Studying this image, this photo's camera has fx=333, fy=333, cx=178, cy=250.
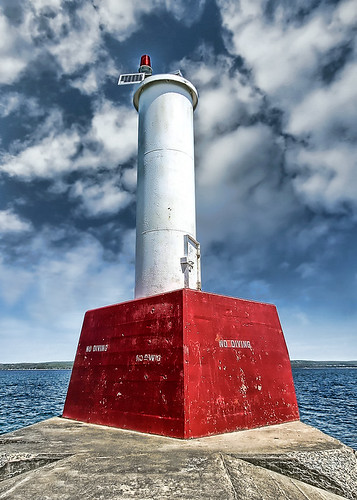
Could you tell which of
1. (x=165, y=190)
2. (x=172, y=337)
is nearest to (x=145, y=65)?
(x=165, y=190)

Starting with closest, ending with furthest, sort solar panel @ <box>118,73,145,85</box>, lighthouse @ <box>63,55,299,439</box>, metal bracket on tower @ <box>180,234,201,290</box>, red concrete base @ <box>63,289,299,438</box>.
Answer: red concrete base @ <box>63,289,299,438</box>, lighthouse @ <box>63,55,299,439</box>, metal bracket on tower @ <box>180,234,201,290</box>, solar panel @ <box>118,73,145,85</box>

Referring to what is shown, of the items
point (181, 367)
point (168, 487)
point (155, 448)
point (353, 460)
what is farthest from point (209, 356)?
point (168, 487)

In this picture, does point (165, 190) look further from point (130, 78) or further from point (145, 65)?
point (145, 65)

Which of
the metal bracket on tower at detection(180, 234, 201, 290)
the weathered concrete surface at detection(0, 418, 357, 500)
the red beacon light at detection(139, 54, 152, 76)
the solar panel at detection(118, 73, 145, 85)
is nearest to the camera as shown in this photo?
the weathered concrete surface at detection(0, 418, 357, 500)

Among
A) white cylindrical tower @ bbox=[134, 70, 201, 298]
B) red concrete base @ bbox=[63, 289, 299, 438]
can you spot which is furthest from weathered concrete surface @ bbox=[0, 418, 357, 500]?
white cylindrical tower @ bbox=[134, 70, 201, 298]

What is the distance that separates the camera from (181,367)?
469 cm

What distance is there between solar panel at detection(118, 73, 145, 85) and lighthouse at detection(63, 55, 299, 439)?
0.33 ft

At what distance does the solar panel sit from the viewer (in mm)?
8176

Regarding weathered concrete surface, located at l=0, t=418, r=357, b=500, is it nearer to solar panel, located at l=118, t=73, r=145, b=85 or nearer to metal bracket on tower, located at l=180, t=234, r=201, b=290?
metal bracket on tower, located at l=180, t=234, r=201, b=290

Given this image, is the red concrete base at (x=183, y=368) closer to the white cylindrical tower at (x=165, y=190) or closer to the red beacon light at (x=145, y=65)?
the white cylindrical tower at (x=165, y=190)

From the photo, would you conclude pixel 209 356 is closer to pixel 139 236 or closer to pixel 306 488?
pixel 306 488

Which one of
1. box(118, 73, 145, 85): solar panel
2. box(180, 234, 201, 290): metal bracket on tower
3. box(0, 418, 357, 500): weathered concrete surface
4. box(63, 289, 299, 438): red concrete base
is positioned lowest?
box(0, 418, 357, 500): weathered concrete surface

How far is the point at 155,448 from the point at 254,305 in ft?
11.3

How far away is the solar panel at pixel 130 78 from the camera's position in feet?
26.8
